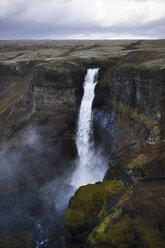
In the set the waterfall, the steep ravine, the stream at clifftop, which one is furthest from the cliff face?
the waterfall

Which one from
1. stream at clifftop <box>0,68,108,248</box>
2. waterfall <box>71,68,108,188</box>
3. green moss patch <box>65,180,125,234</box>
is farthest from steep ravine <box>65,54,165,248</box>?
waterfall <box>71,68,108,188</box>

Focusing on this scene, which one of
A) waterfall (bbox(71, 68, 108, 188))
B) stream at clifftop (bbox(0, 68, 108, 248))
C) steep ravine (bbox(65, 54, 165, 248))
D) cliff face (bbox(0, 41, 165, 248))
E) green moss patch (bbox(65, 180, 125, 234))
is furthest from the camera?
waterfall (bbox(71, 68, 108, 188))

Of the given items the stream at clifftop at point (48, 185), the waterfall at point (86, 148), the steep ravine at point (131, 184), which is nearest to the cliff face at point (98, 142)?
the steep ravine at point (131, 184)

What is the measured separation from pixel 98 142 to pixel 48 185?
8382 mm

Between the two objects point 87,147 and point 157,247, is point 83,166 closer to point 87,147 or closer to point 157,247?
point 87,147

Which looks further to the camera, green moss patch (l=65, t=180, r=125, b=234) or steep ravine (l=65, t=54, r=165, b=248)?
green moss patch (l=65, t=180, r=125, b=234)

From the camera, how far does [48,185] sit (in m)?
29.8

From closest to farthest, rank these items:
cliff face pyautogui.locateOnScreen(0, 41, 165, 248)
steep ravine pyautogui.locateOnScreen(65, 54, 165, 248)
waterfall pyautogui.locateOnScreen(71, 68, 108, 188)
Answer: steep ravine pyautogui.locateOnScreen(65, 54, 165, 248) < cliff face pyautogui.locateOnScreen(0, 41, 165, 248) < waterfall pyautogui.locateOnScreen(71, 68, 108, 188)

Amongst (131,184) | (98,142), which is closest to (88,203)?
(131,184)

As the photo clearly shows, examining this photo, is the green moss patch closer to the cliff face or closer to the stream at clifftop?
the cliff face

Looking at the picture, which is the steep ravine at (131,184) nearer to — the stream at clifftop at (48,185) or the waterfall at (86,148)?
the stream at clifftop at (48,185)

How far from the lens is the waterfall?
28328 millimetres

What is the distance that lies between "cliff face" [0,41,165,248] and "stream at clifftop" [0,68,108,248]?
0.54 ft

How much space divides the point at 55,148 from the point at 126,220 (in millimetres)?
17593
